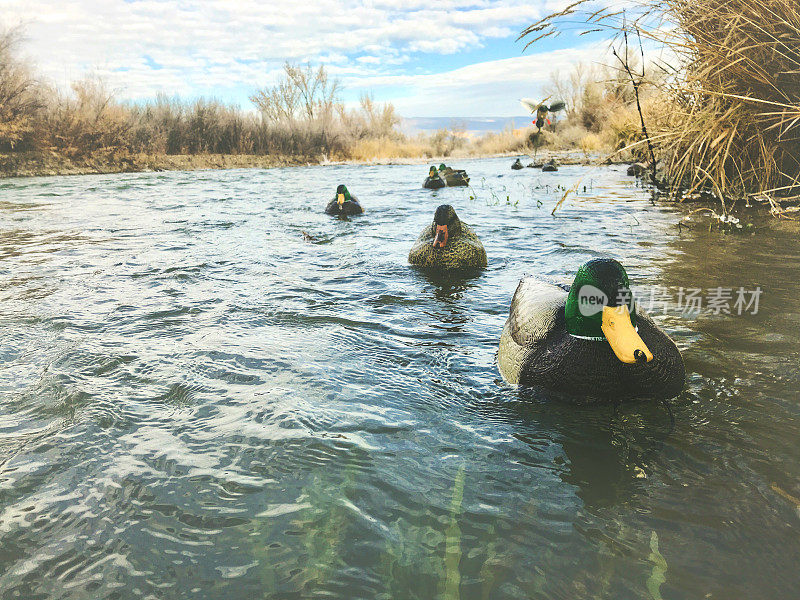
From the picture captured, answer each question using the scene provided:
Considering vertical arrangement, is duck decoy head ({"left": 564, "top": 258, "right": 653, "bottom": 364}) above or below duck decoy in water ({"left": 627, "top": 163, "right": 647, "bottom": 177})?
below

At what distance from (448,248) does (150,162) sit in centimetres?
2033

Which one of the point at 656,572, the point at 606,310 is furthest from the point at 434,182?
the point at 656,572

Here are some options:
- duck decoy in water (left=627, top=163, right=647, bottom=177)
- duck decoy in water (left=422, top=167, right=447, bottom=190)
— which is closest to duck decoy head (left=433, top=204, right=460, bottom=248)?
duck decoy in water (left=627, top=163, right=647, bottom=177)

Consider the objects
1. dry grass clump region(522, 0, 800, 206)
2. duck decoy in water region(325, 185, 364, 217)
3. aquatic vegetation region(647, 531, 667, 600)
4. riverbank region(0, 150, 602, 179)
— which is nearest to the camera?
aquatic vegetation region(647, 531, 667, 600)

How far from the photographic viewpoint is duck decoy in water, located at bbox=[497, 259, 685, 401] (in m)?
2.60

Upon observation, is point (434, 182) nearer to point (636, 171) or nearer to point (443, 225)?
point (636, 171)

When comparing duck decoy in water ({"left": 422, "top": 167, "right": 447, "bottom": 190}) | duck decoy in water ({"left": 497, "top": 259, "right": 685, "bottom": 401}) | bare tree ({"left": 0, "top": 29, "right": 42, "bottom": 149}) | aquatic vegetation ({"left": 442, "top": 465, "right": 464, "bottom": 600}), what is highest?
bare tree ({"left": 0, "top": 29, "right": 42, "bottom": 149})

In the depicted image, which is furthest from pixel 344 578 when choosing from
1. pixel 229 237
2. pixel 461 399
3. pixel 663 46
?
pixel 229 237

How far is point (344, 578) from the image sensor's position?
74.5 inches

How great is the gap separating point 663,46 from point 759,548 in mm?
5472

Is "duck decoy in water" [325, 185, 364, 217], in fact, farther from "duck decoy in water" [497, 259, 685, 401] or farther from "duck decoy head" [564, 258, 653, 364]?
"duck decoy head" [564, 258, 653, 364]

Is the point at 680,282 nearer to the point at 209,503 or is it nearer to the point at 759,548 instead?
the point at 759,548

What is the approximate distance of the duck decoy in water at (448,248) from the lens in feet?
18.9

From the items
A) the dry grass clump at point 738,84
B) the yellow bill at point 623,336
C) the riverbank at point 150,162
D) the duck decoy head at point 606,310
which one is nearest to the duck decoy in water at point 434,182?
the riverbank at point 150,162
